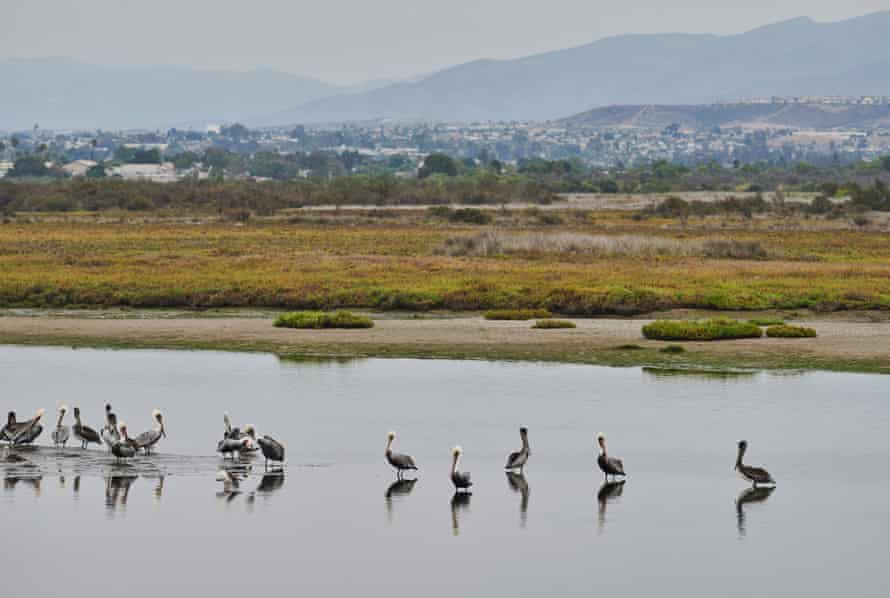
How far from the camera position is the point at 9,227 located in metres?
85.0

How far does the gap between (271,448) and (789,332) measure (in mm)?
19560

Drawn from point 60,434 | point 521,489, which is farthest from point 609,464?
point 60,434

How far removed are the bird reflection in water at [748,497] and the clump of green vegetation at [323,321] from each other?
2061 centimetres

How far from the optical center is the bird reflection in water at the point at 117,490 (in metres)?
23.2

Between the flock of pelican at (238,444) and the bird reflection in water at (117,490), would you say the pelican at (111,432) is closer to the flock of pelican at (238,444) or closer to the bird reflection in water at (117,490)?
the flock of pelican at (238,444)

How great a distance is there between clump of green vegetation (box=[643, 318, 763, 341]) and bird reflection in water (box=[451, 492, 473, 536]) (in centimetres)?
1762

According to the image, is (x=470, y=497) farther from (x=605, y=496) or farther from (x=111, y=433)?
(x=111, y=433)

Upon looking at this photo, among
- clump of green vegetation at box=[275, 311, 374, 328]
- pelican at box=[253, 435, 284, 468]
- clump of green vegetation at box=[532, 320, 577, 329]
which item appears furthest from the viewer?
clump of green vegetation at box=[275, 311, 374, 328]

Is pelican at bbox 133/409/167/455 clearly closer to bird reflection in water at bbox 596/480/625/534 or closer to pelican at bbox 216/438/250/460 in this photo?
pelican at bbox 216/438/250/460

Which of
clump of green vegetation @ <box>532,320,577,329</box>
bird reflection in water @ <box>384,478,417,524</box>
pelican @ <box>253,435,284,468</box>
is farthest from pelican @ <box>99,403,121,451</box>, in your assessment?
clump of green vegetation @ <box>532,320,577,329</box>

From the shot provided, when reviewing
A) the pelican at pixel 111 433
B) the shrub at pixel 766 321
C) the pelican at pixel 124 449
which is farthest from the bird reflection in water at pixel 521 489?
the shrub at pixel 766 321

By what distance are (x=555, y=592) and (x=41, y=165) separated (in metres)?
189

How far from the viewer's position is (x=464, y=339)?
1628 inches

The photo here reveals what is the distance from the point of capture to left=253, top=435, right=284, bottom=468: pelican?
25234mm
